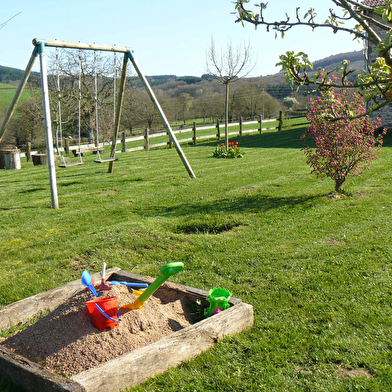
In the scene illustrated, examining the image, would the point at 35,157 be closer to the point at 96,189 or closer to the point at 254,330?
the point at 96,189

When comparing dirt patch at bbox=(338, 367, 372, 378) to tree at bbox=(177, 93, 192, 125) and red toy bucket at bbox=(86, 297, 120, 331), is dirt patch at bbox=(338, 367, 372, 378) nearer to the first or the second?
red toy bucket at bbox=(86, 297, 120, 331)

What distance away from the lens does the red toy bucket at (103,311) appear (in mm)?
3111

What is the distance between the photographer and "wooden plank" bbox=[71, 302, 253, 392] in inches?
101

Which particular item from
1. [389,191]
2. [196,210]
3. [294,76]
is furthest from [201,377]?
[389,191]

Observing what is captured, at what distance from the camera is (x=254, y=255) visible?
16.7 feet

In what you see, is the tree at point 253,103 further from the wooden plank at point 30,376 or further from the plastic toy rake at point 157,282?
the wooden plank at point 30,376

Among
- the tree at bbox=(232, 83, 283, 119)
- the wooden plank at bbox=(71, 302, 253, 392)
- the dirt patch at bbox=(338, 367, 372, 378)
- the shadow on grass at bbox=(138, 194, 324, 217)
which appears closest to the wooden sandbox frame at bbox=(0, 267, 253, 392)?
the wooden plank at bbox=(71, 302, 253, 392)

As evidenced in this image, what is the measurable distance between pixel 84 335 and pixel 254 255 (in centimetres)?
260

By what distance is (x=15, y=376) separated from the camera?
2.71 meters

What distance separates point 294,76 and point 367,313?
2.15 m

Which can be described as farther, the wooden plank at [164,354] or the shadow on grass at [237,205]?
the shadow on grass at [237,205]

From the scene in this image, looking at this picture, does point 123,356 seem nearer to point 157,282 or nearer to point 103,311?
point 103,311

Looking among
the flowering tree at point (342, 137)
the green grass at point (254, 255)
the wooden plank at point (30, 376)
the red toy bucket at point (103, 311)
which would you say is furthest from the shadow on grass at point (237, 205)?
the wooden plank at point (30, 376)

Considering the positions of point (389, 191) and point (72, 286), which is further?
point (389, 191)
